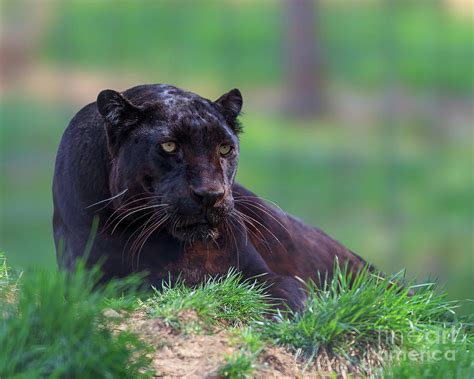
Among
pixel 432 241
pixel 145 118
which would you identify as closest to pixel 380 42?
pixel 432 241

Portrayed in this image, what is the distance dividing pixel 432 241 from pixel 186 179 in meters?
15.8

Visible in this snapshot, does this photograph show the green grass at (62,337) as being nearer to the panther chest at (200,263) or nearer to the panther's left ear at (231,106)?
the panther chest at (200,263)

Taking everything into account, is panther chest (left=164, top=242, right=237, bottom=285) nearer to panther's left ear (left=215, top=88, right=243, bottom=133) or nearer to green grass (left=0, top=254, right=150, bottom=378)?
panther's left ear (left=215, top=88, right=243, bottom=133)

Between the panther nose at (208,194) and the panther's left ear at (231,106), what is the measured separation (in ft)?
2.21

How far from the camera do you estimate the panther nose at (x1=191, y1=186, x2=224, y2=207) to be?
17.9 feet

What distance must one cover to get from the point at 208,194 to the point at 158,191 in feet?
1.04

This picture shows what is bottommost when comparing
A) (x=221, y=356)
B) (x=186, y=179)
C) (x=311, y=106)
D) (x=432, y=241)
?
(x=432, y=241)

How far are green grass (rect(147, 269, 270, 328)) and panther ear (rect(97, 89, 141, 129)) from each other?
90 cm

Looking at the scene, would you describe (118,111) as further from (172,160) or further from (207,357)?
(207,357)

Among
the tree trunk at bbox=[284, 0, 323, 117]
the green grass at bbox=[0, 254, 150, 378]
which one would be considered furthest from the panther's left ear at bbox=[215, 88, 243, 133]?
the tree trunk at bbox=[284, 0, 323, 117]

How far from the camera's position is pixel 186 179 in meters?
5.52

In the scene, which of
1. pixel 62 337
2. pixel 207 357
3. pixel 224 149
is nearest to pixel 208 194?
pixel 224 149

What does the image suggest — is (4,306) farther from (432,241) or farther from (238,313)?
(432,241)

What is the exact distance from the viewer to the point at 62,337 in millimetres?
4523
